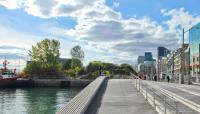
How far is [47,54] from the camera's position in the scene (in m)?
144

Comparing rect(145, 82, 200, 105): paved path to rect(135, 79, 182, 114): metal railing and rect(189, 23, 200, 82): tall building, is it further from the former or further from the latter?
rect(189, 23, 200, 82): tall building

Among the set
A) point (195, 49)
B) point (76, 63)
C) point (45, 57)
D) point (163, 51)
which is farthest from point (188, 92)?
point (76, 63)

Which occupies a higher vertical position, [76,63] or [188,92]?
[76,63]

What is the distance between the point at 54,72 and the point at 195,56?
152 ft

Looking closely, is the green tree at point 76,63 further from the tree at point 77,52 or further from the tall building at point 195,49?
the tall building at point 195,49

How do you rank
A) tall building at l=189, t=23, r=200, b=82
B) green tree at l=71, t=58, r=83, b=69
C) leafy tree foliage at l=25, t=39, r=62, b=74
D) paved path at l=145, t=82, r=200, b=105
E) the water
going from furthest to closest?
1. green tree at l=71, t=58, r=83, b=69
2. leafy tree foliage at l=25, t=39, r=62, b=74
3. tall building at l=189, t=23, r=200, b=82
4. the water
5. paved path at l=145, t=82, r=200, b=105

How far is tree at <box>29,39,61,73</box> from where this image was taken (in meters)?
143

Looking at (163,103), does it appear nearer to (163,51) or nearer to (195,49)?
(195,49)

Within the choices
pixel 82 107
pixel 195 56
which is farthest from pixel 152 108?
pixel 195 56

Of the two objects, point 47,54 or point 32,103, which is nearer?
point 32,103

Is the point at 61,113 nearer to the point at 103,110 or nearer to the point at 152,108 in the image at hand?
the point at 103,110

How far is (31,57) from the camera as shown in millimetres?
147375

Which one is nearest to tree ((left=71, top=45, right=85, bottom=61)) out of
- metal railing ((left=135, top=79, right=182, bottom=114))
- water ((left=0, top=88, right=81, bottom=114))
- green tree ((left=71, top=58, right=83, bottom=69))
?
green tree ((left=71, top=58, right=83, bottom=69))

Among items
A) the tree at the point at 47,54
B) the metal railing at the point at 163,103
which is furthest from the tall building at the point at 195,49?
the metal railing at the point at 163,103
